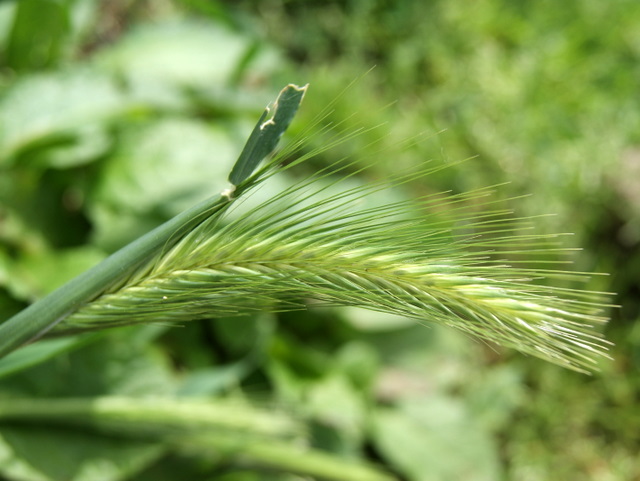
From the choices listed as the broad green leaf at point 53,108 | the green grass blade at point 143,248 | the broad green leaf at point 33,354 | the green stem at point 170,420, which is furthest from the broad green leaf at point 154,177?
the green grass blade at point 143,248

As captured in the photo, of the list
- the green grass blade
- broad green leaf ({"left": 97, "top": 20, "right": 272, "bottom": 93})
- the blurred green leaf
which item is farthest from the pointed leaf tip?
broad green leaf ({"left": 97, "top": 20, "right": 272, "bottom": 93})

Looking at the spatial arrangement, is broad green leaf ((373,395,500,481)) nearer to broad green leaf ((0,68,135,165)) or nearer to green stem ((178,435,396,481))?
green stem ((178,435,396,481))

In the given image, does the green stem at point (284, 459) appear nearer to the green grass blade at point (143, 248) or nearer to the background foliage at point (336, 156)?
the background foliage at point (336, 156)

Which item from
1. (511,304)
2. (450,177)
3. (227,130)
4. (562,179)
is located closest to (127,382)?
(227,130)

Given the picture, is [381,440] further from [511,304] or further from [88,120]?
[511,304]

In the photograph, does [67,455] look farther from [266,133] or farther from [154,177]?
[266,133]

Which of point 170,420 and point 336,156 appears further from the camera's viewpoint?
point 336,156

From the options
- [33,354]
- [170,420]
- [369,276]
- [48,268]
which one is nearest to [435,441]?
[170,420]
